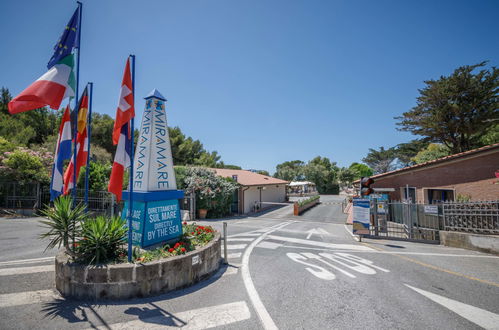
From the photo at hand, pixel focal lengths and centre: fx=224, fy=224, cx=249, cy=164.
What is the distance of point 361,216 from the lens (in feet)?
33.1

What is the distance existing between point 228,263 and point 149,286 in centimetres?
245

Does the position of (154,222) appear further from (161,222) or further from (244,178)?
(244,178)

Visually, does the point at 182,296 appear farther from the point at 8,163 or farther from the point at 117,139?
the point at 8,163

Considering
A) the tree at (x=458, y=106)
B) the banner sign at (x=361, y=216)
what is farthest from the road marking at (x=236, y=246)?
the tree at (x=458, y=106)

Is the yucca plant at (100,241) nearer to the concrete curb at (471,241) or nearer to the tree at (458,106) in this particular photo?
the concrete curb at (471,241)

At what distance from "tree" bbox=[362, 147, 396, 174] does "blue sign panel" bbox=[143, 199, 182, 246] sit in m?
55.7

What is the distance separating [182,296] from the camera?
4.29 meters

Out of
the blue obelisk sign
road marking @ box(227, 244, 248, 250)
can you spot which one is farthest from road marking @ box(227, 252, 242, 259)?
the blue obelisk sign

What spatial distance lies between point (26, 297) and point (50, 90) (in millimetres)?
4013

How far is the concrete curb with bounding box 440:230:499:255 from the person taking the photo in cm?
781

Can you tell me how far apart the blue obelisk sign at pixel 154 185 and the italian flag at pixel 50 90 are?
174 cm

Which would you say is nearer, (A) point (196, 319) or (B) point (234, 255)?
(A) point (196, 319)

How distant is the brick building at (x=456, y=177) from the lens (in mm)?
10602

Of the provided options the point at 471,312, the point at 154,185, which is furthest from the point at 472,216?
the point at 154,185
